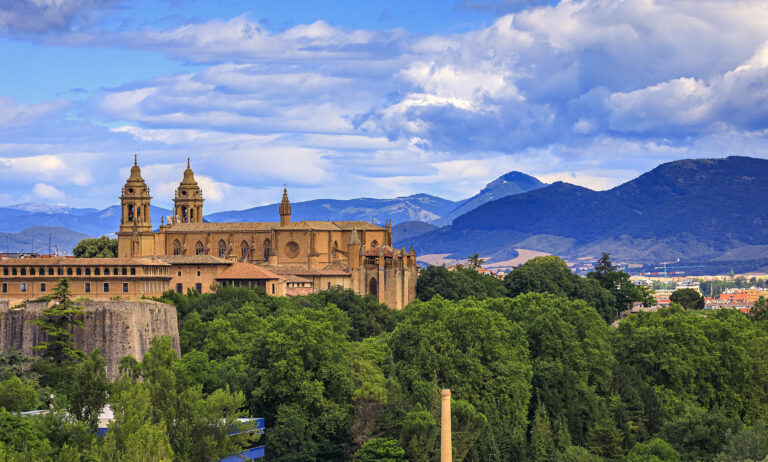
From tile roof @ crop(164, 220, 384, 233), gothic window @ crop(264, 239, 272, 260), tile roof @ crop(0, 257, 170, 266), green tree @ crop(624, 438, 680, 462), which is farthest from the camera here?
tile roof @ crop(164, 220, 384, 233)

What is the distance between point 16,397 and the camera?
70.8m

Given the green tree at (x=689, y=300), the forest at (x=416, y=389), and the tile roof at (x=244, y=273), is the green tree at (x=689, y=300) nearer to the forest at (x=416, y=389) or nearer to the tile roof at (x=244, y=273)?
the forest at (x=416, y=389)

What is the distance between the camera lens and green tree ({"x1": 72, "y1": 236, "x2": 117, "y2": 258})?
150500 millimetres

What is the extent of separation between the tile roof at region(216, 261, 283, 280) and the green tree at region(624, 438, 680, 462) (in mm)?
59967

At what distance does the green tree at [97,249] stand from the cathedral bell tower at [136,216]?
3231mm

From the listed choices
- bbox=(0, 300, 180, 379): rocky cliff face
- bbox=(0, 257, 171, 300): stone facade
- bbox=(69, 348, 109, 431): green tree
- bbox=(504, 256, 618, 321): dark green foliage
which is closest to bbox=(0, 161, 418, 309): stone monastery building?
bbox=(0, 257, 171, 300): stone facade

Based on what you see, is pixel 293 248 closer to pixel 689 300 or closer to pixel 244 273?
pixel 244 273

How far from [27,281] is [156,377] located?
45.8 metres

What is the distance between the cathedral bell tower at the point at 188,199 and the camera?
167750 mm

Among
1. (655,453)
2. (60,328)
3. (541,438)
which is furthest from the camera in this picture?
(60,328)

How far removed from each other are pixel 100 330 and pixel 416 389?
877 inches

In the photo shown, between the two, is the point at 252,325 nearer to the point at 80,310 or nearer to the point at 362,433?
the point at 80,310

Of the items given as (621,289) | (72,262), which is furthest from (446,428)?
(621,289)

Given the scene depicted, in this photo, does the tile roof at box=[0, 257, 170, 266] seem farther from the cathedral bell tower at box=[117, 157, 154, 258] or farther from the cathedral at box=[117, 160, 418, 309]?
the cathedral bell tower at box=[117, 157, 154, 258]
